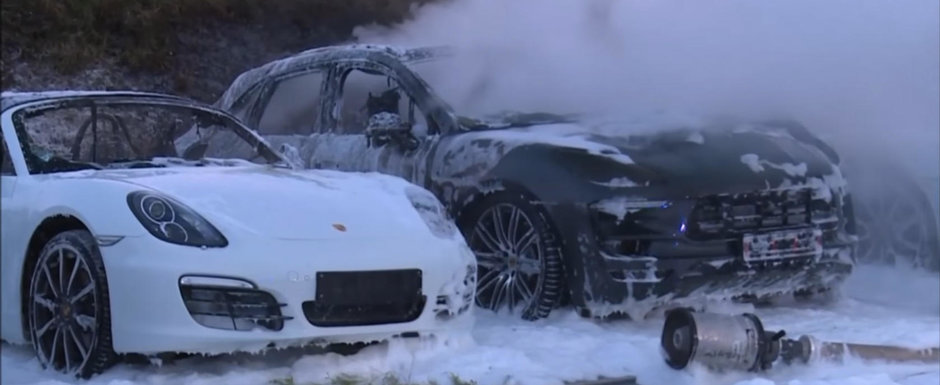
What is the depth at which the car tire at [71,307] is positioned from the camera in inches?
166

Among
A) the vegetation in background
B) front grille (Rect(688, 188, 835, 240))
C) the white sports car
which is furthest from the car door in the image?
front grille (Rect(688, 188, 835, 240))

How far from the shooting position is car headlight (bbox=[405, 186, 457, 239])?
4770mm

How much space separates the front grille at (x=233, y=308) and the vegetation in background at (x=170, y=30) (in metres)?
2.00

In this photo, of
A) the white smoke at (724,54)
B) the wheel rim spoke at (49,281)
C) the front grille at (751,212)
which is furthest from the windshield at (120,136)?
the front grille at (751,212)

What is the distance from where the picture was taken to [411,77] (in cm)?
645

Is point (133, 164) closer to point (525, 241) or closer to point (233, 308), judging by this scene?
point (233, 308)

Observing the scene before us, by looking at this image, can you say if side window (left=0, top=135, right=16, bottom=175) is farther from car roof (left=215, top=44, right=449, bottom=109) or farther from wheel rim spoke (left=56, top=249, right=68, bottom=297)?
car roof (left=215, top=44, right=449, bottom=109)

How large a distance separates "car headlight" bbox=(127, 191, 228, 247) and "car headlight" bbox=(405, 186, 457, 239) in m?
0.89

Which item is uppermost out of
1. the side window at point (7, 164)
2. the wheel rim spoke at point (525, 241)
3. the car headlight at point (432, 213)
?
the side window at point (7, 164)

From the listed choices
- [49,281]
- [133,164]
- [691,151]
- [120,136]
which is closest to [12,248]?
[49,281]

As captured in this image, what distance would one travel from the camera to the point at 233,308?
4.18 metres

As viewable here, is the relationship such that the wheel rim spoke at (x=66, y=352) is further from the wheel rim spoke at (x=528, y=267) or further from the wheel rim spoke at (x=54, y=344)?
the wheel rim spoke at (x=528, y=267)

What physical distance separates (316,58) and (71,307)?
2870 millimetres

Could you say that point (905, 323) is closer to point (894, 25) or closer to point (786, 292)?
point (786, 292)
